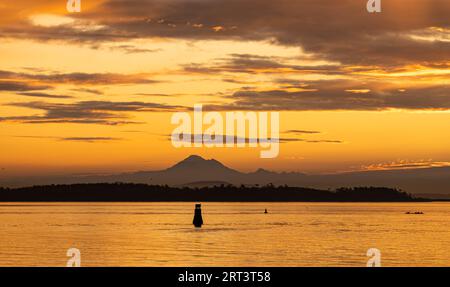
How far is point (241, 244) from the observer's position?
8369cm

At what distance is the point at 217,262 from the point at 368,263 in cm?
1287

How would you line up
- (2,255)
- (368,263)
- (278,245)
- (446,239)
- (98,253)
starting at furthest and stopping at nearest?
(446,239) < (278,245) < (98,253) < (2,255) < (368,263)

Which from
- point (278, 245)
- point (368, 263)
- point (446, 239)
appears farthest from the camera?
point (446, 239)

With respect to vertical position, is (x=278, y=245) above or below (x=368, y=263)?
above
